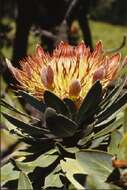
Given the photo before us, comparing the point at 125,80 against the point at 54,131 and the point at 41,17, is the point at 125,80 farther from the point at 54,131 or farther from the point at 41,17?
the point at 41,17

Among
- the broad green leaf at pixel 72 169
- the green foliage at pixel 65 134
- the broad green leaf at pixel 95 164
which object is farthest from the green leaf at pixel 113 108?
the broad green leaf at pixel 95 164

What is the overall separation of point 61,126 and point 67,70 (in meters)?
0.17

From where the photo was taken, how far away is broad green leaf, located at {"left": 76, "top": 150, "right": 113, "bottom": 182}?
111cm

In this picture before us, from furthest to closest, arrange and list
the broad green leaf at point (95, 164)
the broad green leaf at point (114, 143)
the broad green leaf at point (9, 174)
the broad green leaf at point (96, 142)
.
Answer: the broad green leaf at point (9, 174)
the broad green leaf at point (96, 142)
the broad green leaf at point (114, 143)
the broad green leaf at point (95, 164)

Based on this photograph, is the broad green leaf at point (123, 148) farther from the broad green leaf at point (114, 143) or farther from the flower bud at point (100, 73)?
the flower bud at point (100, 73)

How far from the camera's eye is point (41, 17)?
167 inches

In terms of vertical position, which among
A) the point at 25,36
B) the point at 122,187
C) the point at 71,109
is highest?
the point at 25,36

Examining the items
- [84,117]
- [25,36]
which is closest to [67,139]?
[84,117]

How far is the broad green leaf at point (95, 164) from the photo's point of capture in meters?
1.11

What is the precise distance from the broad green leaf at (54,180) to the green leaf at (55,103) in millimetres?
138

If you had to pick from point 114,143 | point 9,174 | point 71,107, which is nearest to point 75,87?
point 71,107

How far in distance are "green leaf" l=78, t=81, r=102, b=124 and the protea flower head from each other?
0.12 feet

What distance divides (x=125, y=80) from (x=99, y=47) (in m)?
0.11

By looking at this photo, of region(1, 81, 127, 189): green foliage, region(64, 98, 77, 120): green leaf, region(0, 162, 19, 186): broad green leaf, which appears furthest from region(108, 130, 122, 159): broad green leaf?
region(0, 162, 19, 186): broad green leaf
